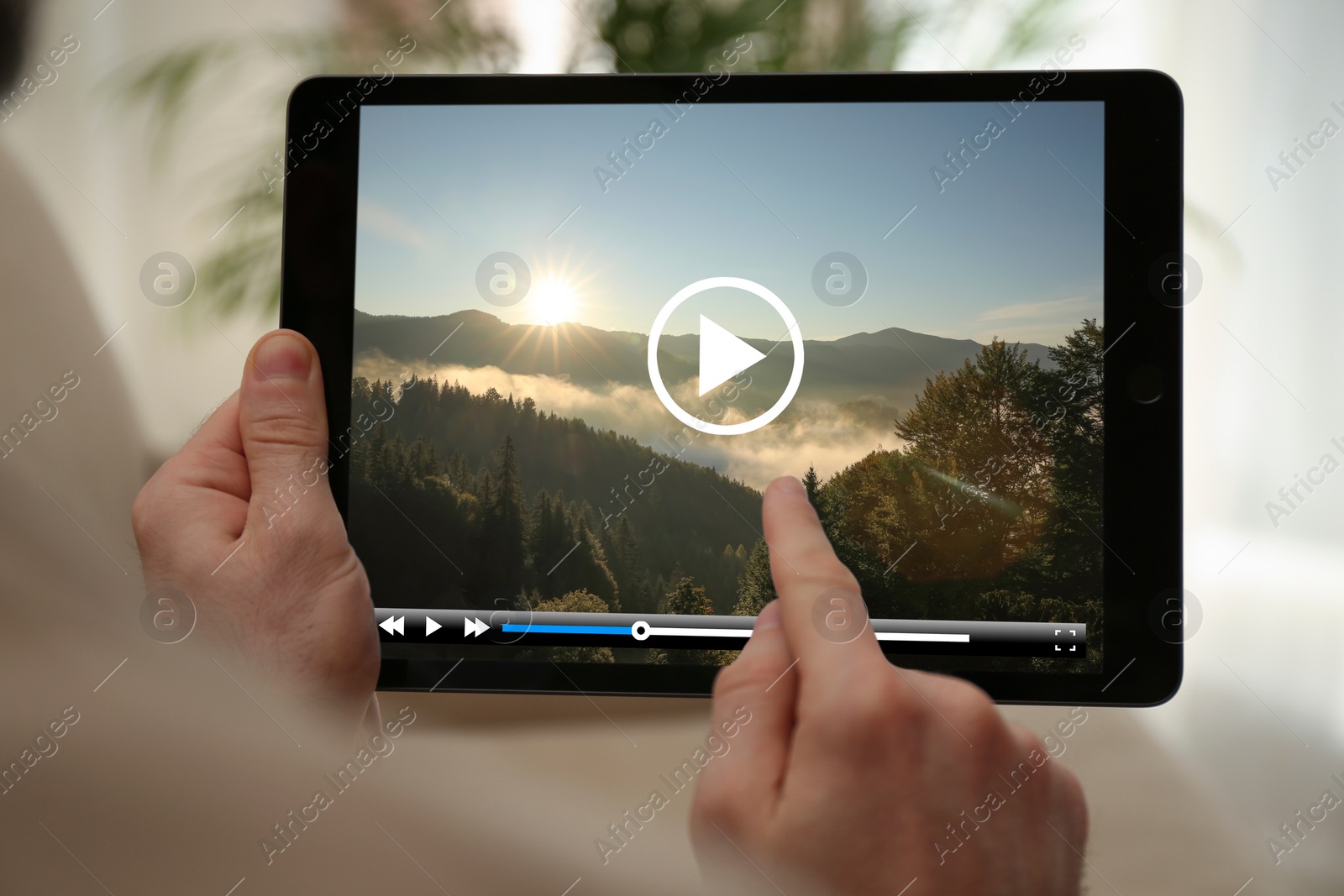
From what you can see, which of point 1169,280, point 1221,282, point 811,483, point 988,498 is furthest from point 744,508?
point 1221,282

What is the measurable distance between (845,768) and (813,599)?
3.4 inches

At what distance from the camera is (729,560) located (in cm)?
41

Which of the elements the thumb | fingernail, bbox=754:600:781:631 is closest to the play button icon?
fingernail, bbox=754:600:781:631

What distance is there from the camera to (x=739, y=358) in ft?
1.35

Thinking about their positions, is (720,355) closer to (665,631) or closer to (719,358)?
(719,358)

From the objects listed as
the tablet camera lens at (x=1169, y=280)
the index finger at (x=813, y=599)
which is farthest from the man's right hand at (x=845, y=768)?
the tablet camera lens at (x=1169, y=280)

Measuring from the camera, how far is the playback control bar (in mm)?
412

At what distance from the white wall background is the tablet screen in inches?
8.8

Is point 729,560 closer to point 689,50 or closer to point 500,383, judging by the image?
point 500,383

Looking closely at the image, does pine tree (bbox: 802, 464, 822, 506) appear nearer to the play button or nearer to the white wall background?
the play button

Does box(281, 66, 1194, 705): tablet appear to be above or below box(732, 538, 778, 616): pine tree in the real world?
above

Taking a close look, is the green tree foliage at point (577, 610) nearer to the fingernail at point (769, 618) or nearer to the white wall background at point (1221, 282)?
the fingernail at point (769, 618)

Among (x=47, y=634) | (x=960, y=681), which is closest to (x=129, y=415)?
(x=47, y=634)

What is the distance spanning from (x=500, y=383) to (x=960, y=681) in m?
0.33
